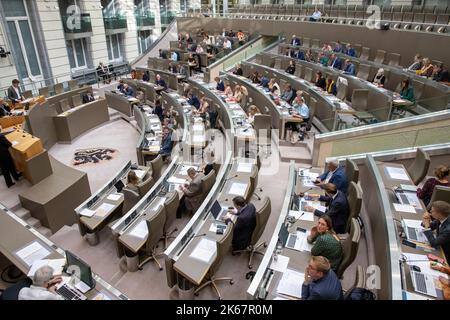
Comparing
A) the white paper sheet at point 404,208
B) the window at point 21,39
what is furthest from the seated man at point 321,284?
the window at point 21,39

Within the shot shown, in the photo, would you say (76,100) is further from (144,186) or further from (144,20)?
(144,20)

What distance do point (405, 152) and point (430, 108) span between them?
1.63m

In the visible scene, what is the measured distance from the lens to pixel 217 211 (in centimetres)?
569

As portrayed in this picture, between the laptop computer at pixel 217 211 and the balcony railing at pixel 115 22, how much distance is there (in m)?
17.3

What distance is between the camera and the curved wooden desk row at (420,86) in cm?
776

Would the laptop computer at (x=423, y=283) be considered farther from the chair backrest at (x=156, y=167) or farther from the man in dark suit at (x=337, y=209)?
the chair backrest at (x=156, y=167)

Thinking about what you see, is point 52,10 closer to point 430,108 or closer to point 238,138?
point 238,138

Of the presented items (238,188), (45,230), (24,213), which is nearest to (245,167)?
(238,188)

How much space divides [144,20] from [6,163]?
55.9 ft

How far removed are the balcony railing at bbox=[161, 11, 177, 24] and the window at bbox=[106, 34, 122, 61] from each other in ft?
14.5

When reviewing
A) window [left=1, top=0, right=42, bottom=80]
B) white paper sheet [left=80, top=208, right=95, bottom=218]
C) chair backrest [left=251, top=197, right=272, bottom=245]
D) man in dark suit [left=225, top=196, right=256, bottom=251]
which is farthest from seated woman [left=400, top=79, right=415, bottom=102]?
window [left=1, top=0, right=42, bottom=80]

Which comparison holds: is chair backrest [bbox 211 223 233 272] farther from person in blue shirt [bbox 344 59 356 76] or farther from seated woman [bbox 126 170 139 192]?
person in blue shirt [bbox 344 59 356 76]

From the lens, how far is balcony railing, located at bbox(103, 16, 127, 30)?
19.1 metres

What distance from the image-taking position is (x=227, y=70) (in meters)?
16.3
